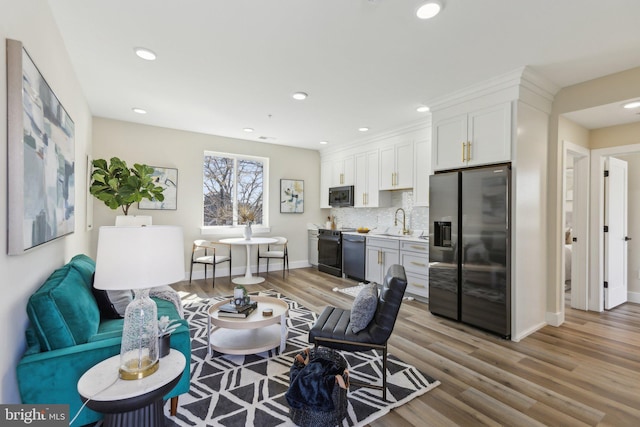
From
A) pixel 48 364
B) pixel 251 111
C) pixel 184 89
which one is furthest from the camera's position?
pixel 251 111

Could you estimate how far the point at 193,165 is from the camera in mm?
5246

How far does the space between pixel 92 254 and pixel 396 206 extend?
486cm

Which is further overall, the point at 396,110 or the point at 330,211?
the point at 330,211

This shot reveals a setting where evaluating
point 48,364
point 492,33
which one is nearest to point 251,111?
point 492,33

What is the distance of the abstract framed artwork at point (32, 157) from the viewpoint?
4.22 ft

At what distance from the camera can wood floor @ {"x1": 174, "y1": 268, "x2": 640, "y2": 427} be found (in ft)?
6.03

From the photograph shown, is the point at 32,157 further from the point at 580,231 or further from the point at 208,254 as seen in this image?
the point at 580,231

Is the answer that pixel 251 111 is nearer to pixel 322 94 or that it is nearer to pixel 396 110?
pixel 322 94

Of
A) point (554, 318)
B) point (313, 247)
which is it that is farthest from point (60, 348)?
point (313, 247)

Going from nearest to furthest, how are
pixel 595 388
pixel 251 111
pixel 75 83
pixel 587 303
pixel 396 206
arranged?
pixel 595 388 → pixel 75 83 → pixel 587 303 → pixel 251 111 → pixel 396 206

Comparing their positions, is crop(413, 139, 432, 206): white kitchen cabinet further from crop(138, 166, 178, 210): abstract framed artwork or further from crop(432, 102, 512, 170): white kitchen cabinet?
crop(138, 166, 178, 210): abstract framed artwork

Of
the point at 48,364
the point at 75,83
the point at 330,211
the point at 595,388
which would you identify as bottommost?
the point at 595,388

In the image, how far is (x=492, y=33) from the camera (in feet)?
7.32

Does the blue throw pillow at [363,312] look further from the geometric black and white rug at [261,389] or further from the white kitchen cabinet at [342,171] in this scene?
the white kitchen cabinet at [342,171]
